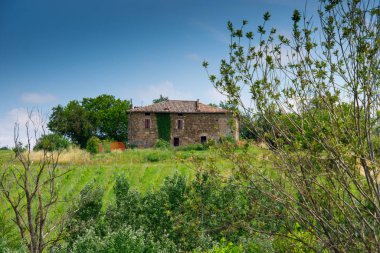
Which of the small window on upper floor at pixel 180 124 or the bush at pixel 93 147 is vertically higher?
the small window on upper floor at pixel 180 124

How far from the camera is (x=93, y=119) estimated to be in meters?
57.5

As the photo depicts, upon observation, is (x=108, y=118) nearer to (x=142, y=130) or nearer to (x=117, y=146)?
(x=117, y=146)

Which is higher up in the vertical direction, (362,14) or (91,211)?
(362,14)

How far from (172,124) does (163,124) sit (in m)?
0.97

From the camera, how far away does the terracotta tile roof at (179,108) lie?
1735 inches

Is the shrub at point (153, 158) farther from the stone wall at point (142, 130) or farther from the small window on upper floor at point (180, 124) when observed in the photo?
the small window on upper floor at point (180, 124)

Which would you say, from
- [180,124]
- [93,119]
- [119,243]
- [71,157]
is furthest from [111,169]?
[93,119]

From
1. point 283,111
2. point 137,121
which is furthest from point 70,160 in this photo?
point 283,111

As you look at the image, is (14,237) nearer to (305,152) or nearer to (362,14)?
(305,152)

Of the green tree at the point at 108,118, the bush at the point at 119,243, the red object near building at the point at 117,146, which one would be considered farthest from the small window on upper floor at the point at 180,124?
the bush at the point at 119,243

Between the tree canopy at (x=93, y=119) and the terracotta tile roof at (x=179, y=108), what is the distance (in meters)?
13.3

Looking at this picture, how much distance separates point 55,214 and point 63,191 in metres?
3.74

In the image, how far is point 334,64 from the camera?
5.72m

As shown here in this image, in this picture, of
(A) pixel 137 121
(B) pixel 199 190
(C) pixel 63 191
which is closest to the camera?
(B) pixel 199 190
